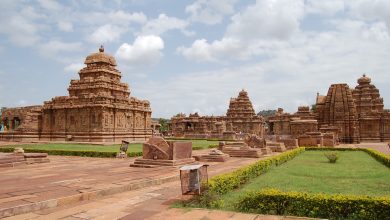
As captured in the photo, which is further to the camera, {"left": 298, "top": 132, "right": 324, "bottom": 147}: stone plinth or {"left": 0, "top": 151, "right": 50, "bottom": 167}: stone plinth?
{"left": 298, "top": 132, "right": 324, "bottom": 147}: stone plinth

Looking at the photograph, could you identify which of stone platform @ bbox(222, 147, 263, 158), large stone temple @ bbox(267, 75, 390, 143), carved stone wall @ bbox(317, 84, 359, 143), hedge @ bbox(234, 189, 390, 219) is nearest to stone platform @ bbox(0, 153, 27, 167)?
hedge @ bbox(234, 189, 390, 219)

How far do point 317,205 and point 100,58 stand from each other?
3395cm

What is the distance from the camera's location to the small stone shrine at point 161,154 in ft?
42.7

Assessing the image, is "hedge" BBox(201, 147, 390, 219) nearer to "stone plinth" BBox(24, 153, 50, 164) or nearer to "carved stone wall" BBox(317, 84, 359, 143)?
"stone plinth" BBox(24, 153, 50, 164)

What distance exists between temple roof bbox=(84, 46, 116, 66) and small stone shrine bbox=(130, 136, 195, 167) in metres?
25.3

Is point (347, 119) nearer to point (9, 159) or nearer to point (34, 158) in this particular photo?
point (34, 158)

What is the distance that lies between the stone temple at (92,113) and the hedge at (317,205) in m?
27.4

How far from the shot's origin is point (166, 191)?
27.6 feet

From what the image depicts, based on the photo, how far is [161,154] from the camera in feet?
43.7

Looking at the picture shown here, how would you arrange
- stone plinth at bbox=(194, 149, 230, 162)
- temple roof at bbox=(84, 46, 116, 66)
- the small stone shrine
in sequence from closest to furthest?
the small stone shrine
stone plinth at bbox=(194, 149, 230, 162)
temple roof at bbox=(84, 46, 116, 66)

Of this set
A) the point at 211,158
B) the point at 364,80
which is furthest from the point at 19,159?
the point at 364,80

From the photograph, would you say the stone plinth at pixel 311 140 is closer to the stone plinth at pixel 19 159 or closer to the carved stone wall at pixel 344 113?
the carved stone wall at pixel 344 113

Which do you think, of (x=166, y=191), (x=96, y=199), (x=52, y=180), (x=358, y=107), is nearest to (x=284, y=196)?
(x=166, y=191)

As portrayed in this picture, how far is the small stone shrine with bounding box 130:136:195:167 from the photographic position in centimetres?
1300
